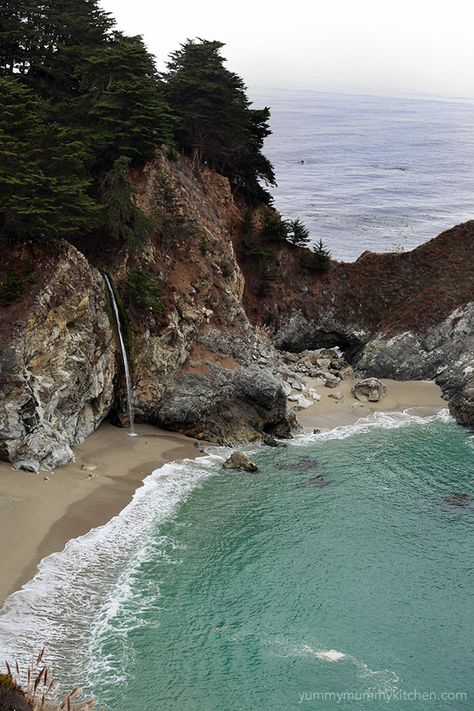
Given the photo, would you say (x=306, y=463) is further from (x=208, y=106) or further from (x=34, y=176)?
(x=208, y=106)

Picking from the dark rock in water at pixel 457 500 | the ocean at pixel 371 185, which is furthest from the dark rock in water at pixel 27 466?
the ocean at pixel 371 185

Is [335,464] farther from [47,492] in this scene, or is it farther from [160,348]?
[47,492]

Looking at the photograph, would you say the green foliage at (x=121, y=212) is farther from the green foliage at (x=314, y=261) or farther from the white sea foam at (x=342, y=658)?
the white sea foam at (x=342, y=658)

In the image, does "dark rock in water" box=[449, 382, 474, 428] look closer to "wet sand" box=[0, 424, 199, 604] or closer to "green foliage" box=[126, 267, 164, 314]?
"wet sand" box=[0, 424, 199, 604]

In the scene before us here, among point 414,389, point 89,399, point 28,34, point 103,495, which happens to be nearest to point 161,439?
point 89,399

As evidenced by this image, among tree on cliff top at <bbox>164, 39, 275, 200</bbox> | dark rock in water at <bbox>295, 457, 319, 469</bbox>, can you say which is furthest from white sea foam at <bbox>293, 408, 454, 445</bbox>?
tree on cliff top at <bbox>164, 39, 275, 200</bbox>
